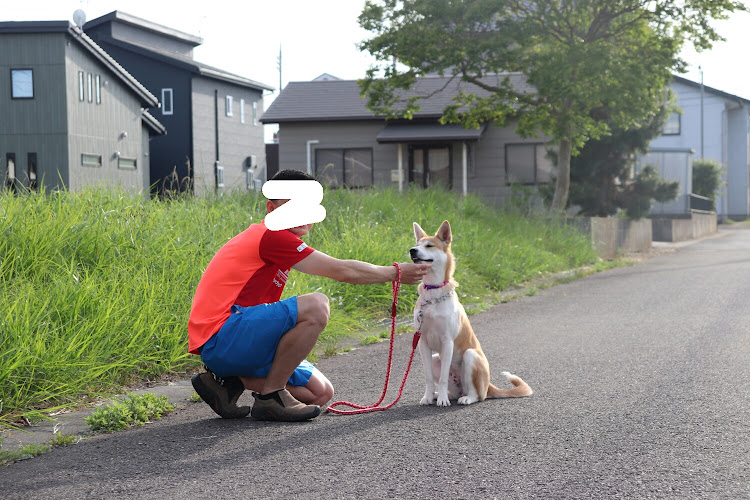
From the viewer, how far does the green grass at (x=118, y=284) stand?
207 inches

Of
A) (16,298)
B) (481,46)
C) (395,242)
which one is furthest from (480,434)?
(481,46)

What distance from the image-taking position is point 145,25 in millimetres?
38031

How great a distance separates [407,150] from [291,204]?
25197 millimetres

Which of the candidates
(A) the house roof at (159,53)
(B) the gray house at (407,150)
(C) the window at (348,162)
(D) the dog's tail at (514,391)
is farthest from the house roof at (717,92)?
(D) the dog's tail at (514,391)

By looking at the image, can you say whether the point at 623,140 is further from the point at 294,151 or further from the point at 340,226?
the point at 340,226

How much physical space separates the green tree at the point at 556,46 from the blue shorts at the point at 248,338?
14932 millimetres

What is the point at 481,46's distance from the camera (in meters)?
18.8

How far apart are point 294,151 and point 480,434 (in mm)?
26534

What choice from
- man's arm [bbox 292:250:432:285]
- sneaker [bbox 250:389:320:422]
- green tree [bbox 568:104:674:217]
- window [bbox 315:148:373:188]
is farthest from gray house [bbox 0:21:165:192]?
man's arm [bbox 292:250:432:285]

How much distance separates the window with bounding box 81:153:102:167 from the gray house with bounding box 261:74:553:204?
6094 mm

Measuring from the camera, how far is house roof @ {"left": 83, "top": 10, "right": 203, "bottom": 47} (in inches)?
1437

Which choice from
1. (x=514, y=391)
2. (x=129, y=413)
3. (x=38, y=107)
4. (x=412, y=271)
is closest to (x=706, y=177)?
(x=38, y=107)

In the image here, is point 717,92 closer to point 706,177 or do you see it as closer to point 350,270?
point 706,177

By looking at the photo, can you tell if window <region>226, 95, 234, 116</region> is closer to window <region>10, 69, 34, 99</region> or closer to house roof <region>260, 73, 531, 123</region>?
house roof <region>260, 73, 531, 123</region>
